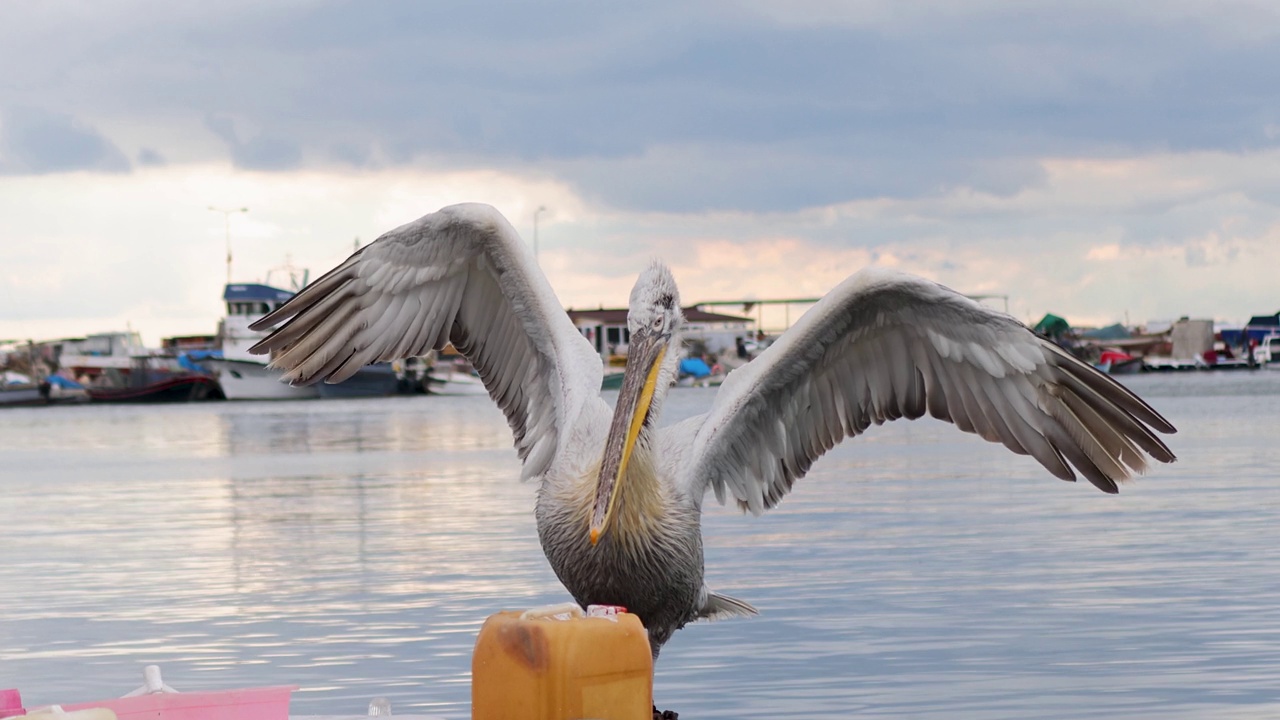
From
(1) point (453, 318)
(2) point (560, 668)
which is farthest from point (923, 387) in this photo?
(2) point (560, 668)

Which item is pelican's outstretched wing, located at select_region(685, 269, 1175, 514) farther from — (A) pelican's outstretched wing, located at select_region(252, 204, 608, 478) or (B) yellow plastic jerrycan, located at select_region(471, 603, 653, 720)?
(B) yellow plastic jerrycan, located at select_region(471, 603, 653, 720)

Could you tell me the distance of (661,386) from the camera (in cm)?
740

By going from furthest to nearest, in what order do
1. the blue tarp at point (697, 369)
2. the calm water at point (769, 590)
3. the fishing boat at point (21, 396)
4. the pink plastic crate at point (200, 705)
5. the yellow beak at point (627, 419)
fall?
the blue tarp at point (697, 369) < the fishing boat at point (21, 396) < the calm water at point (769, 590) < the yellow beak at point (627, 419) < the pink plastic crate at point (200, 705)

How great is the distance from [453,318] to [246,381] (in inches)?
2558

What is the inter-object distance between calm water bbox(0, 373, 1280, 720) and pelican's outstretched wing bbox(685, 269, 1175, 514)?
112cm

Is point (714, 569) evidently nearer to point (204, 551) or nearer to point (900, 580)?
point (900, 580)

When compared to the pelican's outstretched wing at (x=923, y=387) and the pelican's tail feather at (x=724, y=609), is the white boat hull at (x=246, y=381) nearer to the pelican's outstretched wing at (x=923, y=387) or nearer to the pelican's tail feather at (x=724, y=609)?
the pelican's tail feather at (x=724, y=609)

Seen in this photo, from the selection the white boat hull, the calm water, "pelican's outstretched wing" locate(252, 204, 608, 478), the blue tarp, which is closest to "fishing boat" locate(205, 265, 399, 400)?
the white boat hull

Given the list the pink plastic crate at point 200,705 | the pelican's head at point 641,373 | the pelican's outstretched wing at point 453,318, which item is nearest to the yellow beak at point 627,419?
the pelican's head at point 641,373

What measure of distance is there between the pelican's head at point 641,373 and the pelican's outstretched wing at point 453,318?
2.51ft

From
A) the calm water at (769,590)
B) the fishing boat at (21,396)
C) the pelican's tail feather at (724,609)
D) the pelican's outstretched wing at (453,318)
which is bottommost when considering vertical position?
the calm water at (769,590)

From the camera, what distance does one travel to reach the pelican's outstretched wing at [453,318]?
8.16 metres

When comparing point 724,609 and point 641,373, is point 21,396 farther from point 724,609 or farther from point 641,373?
point 641,373

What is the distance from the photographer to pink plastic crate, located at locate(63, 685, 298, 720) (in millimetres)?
5980
